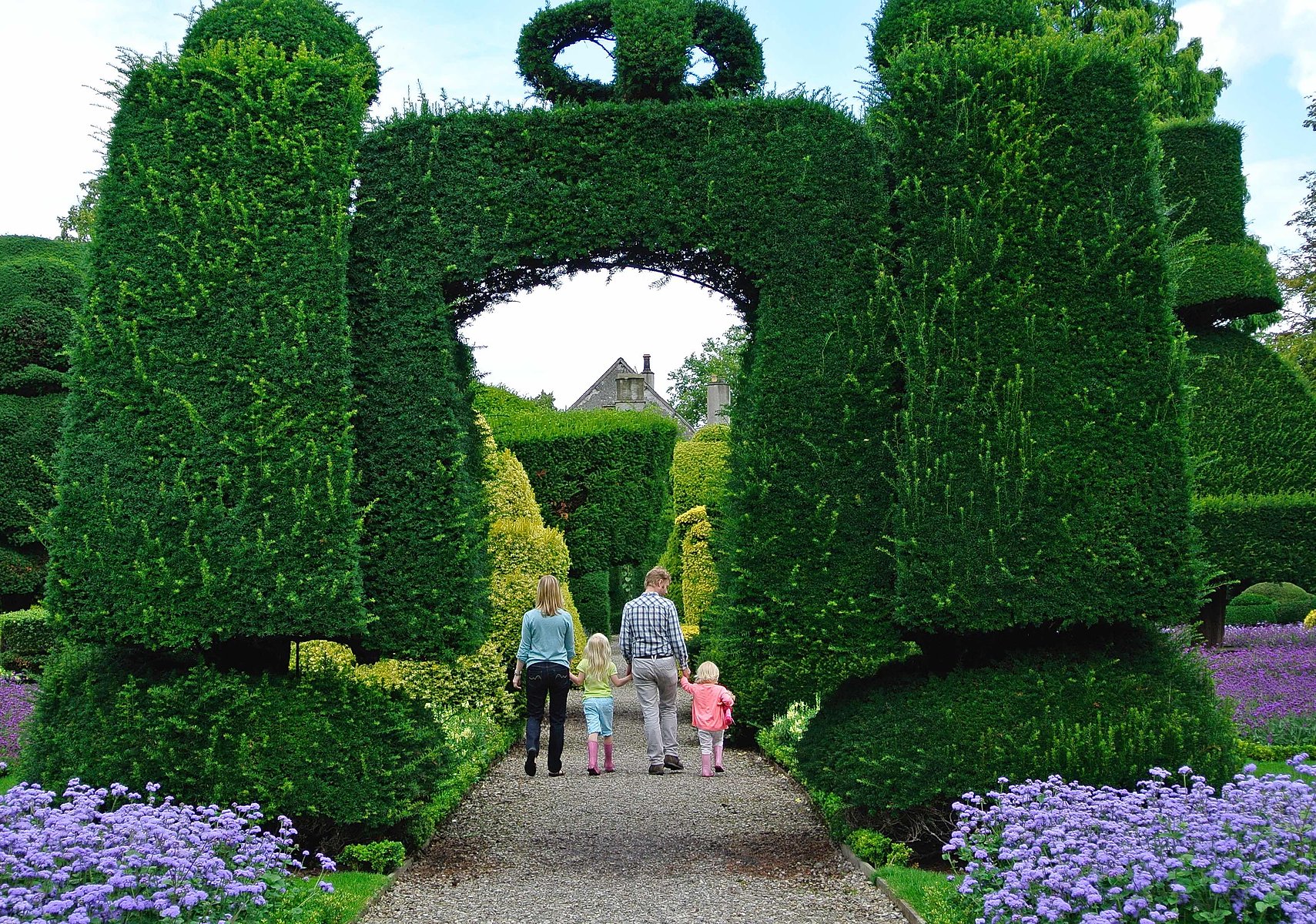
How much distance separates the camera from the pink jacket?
9852 mm

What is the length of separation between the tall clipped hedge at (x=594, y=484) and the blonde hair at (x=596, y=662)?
341 inches

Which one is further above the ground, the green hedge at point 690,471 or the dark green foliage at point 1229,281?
the dark green foliage at point 1229,281

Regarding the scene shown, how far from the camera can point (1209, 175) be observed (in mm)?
15133

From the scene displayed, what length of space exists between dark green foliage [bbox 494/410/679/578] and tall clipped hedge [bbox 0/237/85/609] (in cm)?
701

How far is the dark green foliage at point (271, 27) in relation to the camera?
275 inches

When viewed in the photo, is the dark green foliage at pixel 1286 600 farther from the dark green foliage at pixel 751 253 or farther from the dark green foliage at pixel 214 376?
the dark green foliage at pixel 214 376

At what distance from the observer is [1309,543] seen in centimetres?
1355

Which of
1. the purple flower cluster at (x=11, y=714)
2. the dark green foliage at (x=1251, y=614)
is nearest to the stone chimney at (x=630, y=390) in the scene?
the dark green foliage at (x=1251, y=614)

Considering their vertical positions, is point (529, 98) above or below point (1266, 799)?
above

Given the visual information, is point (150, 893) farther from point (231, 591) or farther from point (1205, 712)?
point (1205, 712)

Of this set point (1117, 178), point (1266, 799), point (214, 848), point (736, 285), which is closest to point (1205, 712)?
point (1266, 799)

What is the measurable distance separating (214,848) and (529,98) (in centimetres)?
502

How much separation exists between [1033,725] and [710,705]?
417 centimetres

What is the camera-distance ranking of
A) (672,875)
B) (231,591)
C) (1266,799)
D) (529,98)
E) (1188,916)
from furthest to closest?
(529,98) → (672,875) → (231,591) → (1266,799) → (1188,916)
